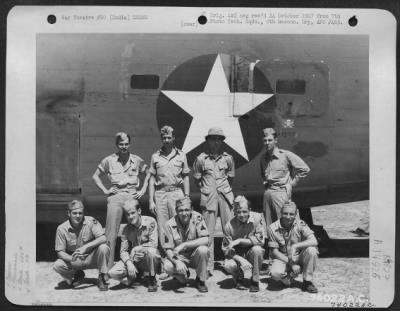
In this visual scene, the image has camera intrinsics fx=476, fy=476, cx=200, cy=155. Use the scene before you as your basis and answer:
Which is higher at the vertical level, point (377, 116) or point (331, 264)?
point (377, 116)

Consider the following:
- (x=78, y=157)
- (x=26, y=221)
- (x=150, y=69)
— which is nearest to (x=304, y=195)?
(x=150, y=69)

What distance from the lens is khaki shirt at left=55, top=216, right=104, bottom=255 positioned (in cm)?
301

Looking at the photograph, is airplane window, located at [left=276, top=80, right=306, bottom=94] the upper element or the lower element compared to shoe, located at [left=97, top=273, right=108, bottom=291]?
upper

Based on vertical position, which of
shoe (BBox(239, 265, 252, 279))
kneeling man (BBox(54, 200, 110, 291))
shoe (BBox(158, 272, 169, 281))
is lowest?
shoe (BBox(158, 272, 169, 281))

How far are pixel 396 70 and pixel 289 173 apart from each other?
0.94m

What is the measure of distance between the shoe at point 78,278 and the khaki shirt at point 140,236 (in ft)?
0.95

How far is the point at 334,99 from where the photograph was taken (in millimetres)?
3078

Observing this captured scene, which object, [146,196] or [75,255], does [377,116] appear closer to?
[146,196]

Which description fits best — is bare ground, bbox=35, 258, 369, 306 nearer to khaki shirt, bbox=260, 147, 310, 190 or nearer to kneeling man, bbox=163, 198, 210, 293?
kneeling man, bbox=163, 198, 210, 293

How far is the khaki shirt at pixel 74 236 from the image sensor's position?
3006 millimetres

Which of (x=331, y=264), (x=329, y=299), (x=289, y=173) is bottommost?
(x=329, y=299)

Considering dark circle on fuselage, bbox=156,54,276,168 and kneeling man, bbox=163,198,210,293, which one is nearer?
kneeling man, bbox=163,198,210,293

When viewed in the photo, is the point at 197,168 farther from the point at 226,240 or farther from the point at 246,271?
the point at 246,271

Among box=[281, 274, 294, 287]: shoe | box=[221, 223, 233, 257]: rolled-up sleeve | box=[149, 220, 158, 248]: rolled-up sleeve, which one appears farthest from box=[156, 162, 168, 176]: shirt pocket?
box=[281, 274, 294, 287]: shoe
